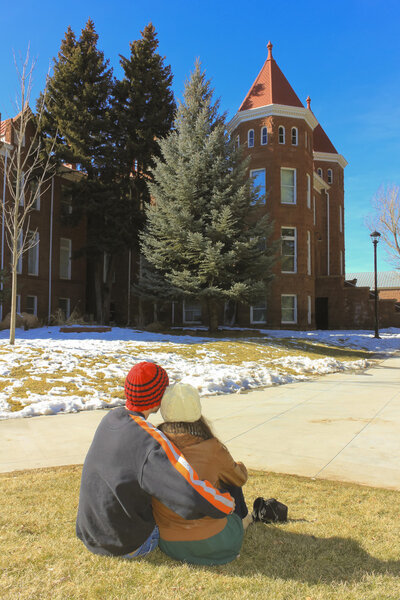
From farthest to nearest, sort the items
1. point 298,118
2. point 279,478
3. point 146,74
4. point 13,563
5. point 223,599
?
1. point 298,118
2. point 146,74
3. point 279,478
4. point 13,563
5. point 223,599

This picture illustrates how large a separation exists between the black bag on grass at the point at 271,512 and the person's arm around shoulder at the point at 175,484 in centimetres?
133

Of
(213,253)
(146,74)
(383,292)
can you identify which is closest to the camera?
(213,253)

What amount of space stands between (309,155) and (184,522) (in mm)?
30589

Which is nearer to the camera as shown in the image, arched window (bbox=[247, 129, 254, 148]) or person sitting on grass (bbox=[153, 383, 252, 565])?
person sitting on grass (bbox=[153, 383, 252, 565])

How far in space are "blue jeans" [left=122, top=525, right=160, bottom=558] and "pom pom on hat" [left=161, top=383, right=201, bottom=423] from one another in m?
0.82

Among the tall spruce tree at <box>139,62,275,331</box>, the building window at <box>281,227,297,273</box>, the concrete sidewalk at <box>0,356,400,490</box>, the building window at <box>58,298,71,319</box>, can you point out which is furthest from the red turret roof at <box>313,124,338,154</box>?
the concrete sidewalk at <box>0,356,400,490</box>

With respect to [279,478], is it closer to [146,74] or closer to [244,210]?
[244,210]

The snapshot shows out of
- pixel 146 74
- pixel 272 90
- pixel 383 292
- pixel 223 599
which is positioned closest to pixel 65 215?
pixel 146 74

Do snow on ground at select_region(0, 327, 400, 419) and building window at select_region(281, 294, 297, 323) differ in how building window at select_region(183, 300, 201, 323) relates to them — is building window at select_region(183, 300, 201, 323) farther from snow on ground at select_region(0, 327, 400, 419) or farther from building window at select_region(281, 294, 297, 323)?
snow on ground at select_region(0, 327, 400, 419)

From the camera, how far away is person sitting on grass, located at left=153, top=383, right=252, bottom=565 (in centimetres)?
281

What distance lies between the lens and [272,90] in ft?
97.6

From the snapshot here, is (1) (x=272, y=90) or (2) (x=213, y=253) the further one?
(1) (x=272, y=90)

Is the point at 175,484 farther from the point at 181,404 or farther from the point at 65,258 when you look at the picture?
the point at 65,258

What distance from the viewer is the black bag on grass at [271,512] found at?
375 cm
